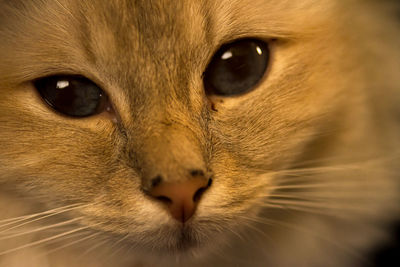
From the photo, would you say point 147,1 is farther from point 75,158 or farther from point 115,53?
point 75,158

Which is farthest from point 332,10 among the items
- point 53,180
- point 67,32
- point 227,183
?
point 53,180

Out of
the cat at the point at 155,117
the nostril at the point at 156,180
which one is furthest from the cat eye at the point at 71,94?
the nostril at the point at 156,180

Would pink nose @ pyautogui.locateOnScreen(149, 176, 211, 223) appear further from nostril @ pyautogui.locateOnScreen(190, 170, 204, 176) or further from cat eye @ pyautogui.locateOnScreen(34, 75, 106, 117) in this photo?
cat eye @ pyautogui.locateOnScreen(34, 75, 106, 117)

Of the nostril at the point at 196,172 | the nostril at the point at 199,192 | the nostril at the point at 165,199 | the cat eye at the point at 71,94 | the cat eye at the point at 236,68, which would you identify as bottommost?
the nostril at the point at 165,199

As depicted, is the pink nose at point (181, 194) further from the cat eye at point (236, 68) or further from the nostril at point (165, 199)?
the cat eye at point (236, 68)

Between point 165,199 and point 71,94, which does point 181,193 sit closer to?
point 165,199

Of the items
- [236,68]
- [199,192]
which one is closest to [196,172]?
[199,192]
